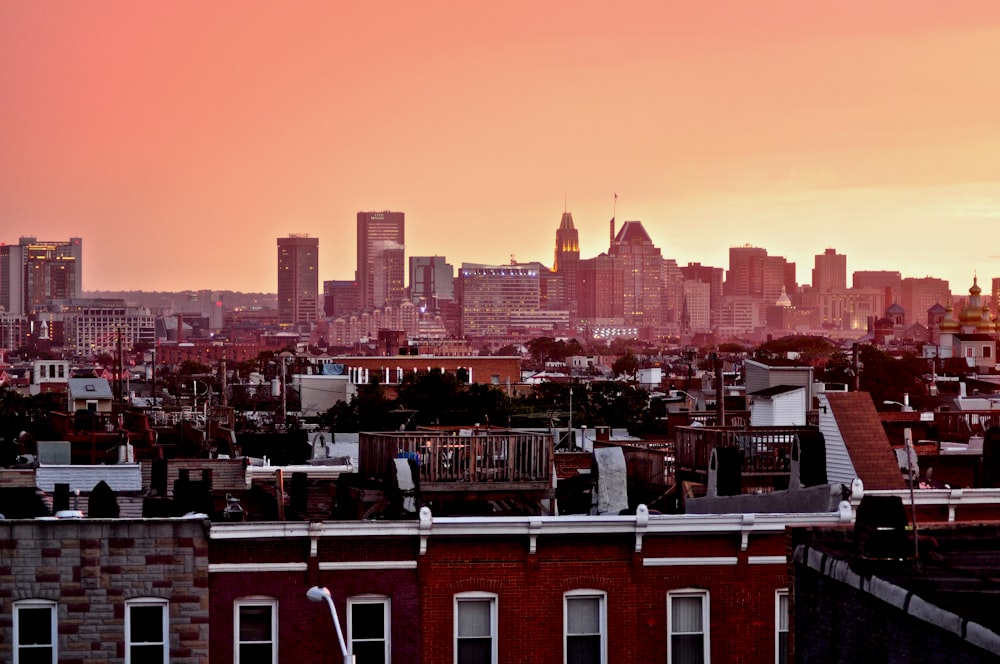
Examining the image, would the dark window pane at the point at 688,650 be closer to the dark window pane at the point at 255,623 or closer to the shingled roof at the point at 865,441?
the dark window pane at the point at 255,623

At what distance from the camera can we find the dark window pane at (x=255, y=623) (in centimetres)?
2295

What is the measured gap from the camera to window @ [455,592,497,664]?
23.3 metres

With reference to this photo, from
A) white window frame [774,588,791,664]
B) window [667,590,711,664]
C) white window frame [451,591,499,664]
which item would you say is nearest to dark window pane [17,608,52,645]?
white window frame [451,591,499,664]

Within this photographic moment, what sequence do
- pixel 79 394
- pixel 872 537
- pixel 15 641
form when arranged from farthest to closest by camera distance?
pixel 79 394, pixel 15 641, pixel 872 537

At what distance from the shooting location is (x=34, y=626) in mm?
22531

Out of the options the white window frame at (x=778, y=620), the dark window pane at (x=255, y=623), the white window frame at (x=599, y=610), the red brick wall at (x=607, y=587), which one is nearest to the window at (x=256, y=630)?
the dark window pane at (x=255, y=623)

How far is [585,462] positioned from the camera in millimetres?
43656

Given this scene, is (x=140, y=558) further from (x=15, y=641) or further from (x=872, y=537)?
(x=872, y=537)

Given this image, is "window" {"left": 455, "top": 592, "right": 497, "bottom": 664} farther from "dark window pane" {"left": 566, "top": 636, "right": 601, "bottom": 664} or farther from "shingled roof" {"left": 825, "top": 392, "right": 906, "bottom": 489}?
"shingled roof" {"left": 825, "top": 392, "right": 906, "bottom": 489}

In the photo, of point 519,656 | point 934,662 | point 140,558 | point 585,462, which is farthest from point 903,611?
point 585,462

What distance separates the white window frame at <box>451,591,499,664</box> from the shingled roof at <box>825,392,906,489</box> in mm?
7067

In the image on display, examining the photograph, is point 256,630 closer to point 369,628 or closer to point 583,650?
point 369,628

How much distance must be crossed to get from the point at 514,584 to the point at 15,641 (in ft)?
18.9

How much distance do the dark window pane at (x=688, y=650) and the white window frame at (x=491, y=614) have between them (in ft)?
7.11
